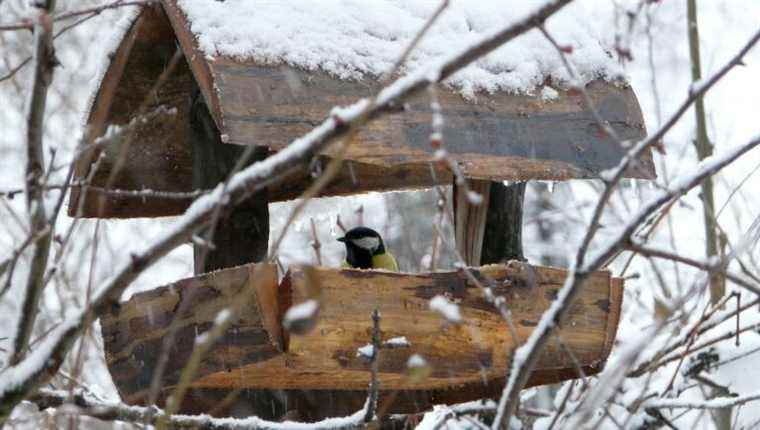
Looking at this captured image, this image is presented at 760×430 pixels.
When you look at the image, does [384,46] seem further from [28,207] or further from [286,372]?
[28,207]

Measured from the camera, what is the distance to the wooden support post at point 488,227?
Answer: 3.63 metres

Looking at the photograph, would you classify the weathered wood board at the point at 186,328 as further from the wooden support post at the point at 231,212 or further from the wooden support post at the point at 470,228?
the wooden support post at the point at 470,228

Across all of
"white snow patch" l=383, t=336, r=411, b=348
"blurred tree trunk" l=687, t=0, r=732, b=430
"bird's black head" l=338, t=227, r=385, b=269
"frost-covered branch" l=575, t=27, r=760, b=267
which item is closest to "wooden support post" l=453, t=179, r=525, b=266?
"white snow patch" l=383, t=336, r=411, b=348

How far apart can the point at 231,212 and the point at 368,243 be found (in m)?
1.90

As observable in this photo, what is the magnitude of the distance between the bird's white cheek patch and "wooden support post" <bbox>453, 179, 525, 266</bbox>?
4.91 ft

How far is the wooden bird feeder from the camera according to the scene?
2684mm

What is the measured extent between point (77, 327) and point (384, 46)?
5.44ft

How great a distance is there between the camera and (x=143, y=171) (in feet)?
12.7

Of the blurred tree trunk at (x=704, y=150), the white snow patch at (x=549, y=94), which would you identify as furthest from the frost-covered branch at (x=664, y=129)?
the blurred tree trunk at (x=704, y=150)

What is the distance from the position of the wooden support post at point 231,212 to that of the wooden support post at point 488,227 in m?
0.67

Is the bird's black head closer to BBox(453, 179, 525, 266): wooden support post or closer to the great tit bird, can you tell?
the great tit bird

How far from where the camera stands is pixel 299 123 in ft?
9.14

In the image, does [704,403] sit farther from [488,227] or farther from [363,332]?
[488,227]

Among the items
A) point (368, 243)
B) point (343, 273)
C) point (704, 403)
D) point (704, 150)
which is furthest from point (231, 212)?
point (704, 150)
